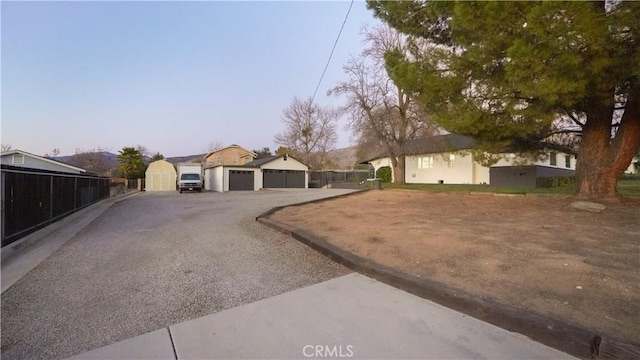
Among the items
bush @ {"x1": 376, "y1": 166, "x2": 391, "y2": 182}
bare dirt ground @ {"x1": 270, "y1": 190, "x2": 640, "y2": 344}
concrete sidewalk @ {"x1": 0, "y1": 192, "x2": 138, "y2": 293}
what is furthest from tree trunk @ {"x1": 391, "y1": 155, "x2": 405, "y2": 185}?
concrete sidewalk @ {"x1": 0, "y1": 192, "x2": 138, "y2": 293}

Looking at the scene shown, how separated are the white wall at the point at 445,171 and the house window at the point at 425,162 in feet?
0.69

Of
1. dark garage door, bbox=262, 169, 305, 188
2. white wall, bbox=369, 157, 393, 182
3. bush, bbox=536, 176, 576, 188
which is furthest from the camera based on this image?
white wall, bbox=369, 157, 393, 182

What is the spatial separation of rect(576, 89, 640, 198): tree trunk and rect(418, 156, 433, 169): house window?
18.9 meters

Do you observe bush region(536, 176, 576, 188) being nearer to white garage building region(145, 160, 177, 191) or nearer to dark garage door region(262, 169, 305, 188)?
dark garage door region(262, 169, 305, 188)

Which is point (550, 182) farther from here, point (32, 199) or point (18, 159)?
point (18, 159)

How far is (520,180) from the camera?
21.4 m

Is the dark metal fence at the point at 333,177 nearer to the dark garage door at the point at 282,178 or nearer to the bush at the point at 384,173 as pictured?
the dark garage door at the point at 282,178

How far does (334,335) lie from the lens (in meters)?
2.60

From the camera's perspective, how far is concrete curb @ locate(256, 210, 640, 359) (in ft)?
7.38

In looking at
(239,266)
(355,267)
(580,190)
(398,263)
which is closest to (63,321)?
(239,266)

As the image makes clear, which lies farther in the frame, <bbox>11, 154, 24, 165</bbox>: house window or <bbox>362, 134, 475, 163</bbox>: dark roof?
<bbox>362, 134, 475, 163</bbox>: dark roof

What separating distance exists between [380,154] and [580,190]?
77.3 ft

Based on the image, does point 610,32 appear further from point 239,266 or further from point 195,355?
point 195,355

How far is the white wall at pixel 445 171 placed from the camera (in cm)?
2378
